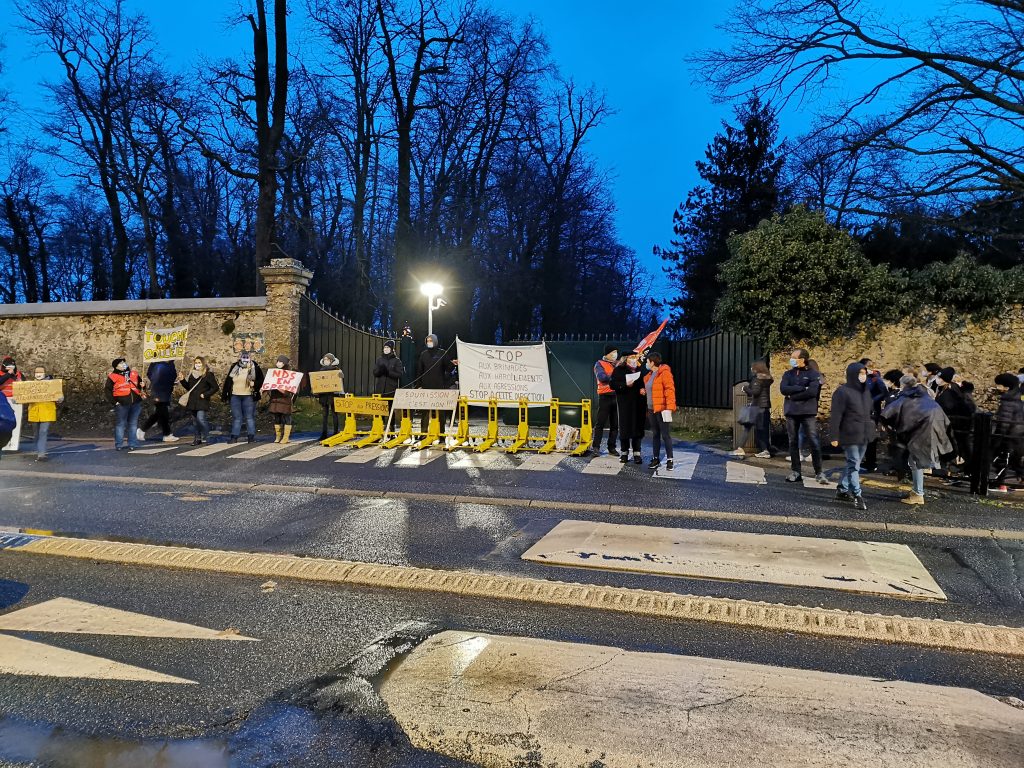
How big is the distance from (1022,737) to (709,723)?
1.36 m

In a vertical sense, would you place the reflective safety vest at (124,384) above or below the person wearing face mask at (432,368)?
below

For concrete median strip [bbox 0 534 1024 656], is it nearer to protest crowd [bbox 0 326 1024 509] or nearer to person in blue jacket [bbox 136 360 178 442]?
protest crowd [bbox 0 326 1024 509]

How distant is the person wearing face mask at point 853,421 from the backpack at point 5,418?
8068 mm

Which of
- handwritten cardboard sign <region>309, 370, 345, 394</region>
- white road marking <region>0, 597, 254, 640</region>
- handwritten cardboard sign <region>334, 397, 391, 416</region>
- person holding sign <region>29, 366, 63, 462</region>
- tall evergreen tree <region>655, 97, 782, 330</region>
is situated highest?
tall evergreen tree <region>655, 97, 782, 330</region>

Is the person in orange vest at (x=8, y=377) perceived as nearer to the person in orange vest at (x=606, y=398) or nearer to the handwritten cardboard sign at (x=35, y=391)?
the handwritten cardboard sign at (x=35, y=391)

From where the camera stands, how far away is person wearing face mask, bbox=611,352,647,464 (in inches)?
469

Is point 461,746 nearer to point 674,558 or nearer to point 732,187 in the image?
point 674,558

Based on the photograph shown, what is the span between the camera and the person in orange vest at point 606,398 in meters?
12.5

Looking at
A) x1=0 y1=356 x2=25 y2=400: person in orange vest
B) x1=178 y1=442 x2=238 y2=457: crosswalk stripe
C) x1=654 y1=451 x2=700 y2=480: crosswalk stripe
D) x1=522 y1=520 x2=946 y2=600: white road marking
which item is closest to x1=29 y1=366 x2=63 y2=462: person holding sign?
x1=0 y1=356 x2=25 y2=400: person in orange vest

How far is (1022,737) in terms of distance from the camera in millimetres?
3352

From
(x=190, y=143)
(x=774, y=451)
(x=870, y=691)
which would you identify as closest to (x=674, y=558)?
(x=870, y=691)

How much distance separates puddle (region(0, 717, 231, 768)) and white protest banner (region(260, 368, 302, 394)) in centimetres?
1090

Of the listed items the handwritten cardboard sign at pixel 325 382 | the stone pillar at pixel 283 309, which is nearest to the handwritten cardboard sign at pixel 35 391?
the handwritten cardboard sign at pixel 325 382

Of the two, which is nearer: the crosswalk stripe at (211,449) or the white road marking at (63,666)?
the white road marking at (63,666)
